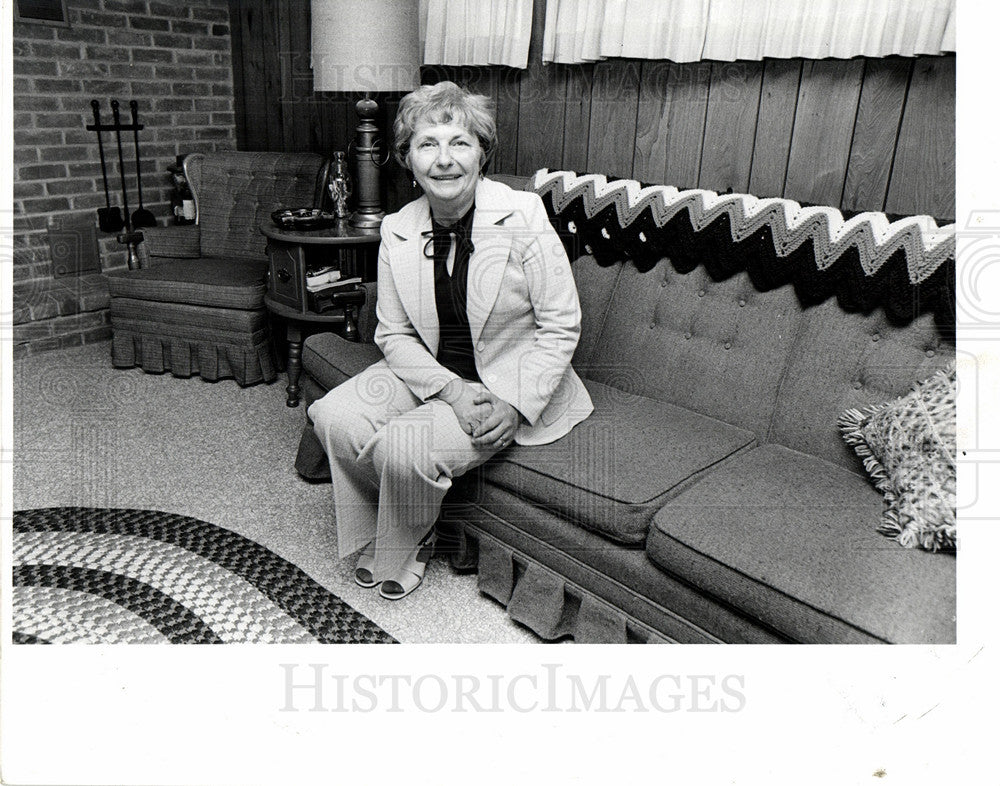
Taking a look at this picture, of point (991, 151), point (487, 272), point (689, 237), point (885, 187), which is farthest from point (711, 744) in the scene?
point (885, 187)

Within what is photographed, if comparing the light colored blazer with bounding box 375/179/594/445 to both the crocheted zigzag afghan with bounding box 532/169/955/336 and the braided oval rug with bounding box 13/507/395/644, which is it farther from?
the braided oval rug with bounding box 13/507/395/644

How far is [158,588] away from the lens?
5.94 ft

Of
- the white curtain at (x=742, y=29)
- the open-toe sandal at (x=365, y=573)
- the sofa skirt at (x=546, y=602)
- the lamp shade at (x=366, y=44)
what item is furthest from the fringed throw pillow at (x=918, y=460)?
the lamp shade at (x=366, y=44)

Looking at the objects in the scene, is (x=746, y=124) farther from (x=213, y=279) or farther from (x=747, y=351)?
(x=213, y=279)

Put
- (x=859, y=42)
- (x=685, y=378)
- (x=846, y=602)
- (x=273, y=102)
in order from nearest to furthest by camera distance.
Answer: (x=846, y=602) → (x=859, y=42) → (x=685, y=378) → (x=273, y=102)

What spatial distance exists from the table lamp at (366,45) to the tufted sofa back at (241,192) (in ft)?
2.38

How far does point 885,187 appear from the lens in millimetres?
1822

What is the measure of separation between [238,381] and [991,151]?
8.61ft

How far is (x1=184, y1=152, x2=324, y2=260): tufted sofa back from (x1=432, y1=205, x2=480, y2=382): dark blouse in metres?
1.65

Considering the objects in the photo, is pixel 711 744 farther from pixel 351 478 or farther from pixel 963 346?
pixel 351 478

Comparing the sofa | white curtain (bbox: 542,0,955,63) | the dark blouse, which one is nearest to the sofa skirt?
the sofa

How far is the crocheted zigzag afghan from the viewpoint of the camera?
156 cm

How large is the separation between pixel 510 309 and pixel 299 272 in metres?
1.22

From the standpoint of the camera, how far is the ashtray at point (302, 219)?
280cm
